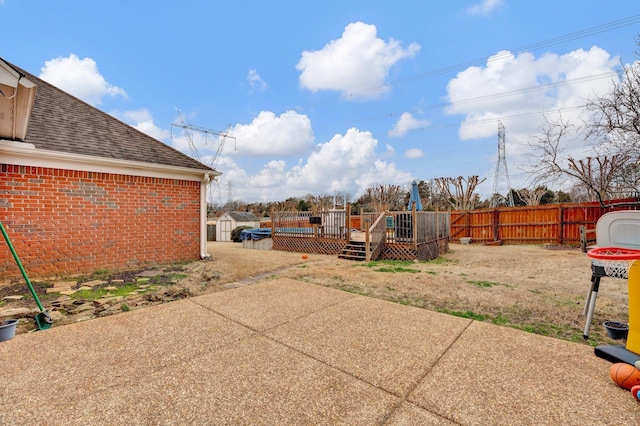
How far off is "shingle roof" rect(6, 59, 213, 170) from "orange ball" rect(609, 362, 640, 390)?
905cm

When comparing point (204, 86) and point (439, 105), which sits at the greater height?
point (439, 105)

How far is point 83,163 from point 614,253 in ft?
30.7

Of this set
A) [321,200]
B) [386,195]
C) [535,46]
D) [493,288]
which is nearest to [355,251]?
[493,288]

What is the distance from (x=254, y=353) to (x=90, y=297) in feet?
12.5

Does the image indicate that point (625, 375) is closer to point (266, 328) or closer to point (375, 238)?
point (266, 328)

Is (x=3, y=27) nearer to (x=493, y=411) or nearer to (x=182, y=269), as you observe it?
(x=182, y=269)

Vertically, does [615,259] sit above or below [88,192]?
below

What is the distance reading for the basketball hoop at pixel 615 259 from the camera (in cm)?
256

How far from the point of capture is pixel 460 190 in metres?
24.8

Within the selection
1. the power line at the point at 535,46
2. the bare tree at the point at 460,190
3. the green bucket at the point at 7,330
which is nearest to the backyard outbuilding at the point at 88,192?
the green bucket at the point at 7,330

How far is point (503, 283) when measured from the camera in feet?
20.3

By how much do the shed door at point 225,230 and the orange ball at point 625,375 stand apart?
27.9 metres

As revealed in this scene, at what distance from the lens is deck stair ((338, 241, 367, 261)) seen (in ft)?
32.2

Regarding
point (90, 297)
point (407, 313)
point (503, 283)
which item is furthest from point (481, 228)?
point (90, 297)
